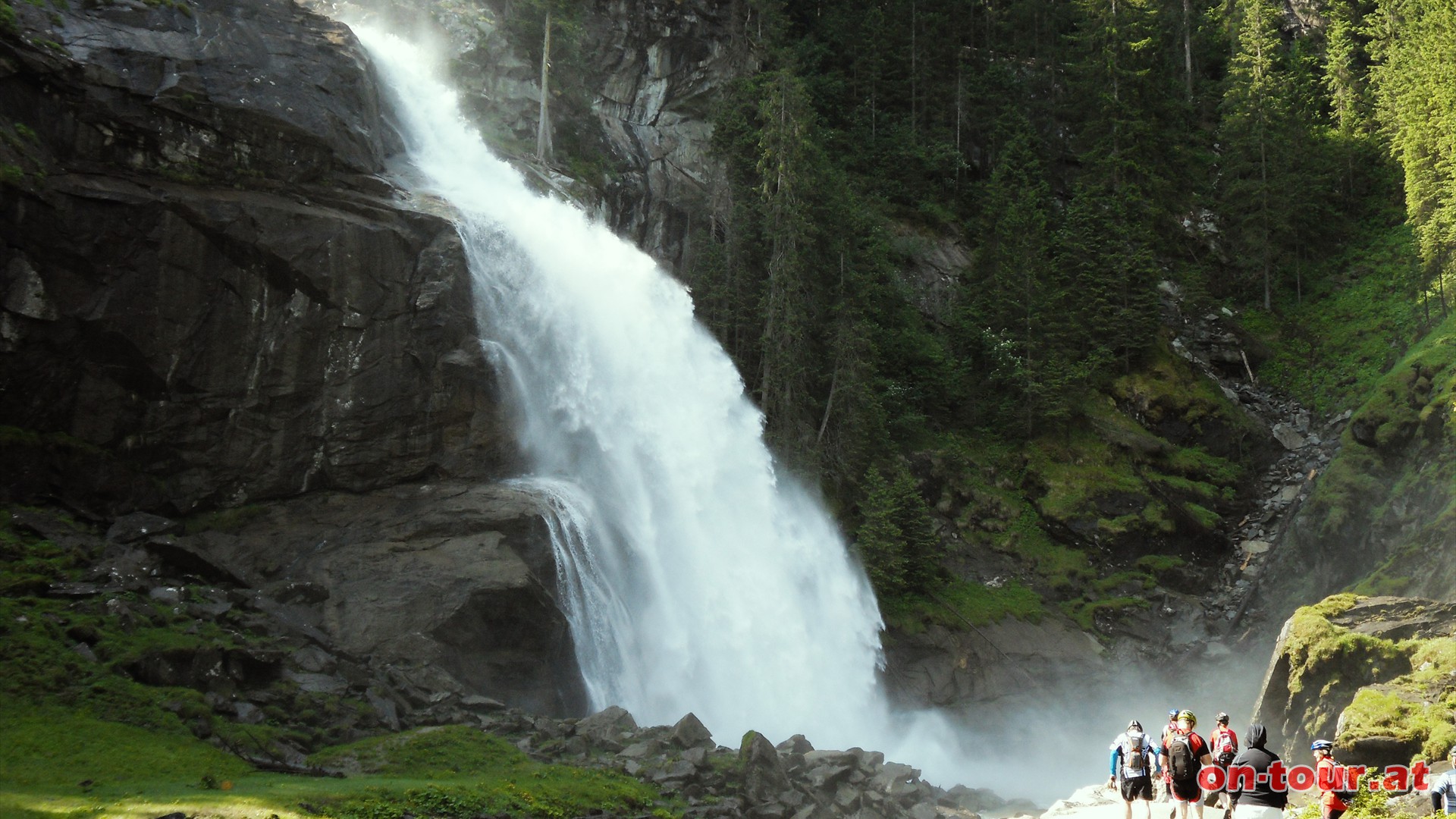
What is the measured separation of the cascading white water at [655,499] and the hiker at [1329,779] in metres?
14.7

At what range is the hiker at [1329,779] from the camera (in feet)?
31.3

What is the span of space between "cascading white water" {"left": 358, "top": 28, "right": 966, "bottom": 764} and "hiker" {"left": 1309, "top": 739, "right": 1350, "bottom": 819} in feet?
48.4

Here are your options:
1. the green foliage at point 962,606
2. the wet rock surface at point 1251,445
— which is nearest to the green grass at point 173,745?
the green foliage at point 962,606

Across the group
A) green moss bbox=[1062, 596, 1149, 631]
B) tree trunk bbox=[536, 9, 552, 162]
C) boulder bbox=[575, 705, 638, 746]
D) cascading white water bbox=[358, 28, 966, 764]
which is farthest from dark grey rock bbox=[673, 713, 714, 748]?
tree trunk bbox=[536, 9, 552, 162]

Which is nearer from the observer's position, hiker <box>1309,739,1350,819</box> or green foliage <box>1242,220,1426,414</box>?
hiker <box>1309,739,1350,819</box>

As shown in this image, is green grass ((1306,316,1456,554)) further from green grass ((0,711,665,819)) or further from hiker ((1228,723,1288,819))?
green grass ((0,711,665,819))

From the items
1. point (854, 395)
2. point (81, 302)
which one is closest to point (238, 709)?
point (81, 302)

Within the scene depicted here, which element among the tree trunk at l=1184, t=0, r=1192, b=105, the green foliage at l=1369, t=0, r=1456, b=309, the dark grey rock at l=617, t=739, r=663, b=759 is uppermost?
the tree trunk at l=1184, t=0, r=1192, b=105

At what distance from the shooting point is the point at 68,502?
19.9m

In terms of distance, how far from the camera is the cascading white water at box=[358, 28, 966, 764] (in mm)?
23641

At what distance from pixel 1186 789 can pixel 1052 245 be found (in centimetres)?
3183

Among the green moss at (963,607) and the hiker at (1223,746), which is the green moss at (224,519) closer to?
the green moss at (963,607)

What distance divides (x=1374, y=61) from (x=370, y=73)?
45.8m

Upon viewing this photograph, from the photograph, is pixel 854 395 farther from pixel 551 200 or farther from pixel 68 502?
pixel 68 502
